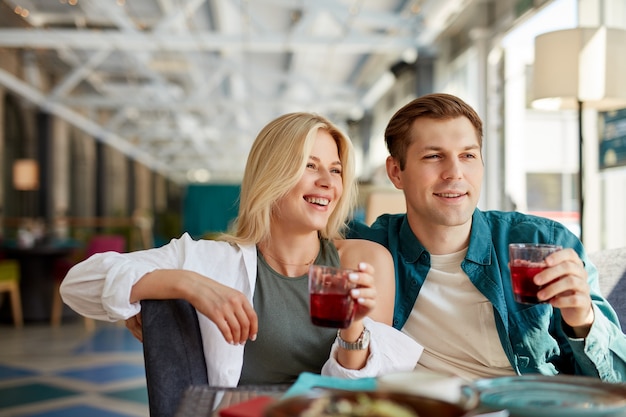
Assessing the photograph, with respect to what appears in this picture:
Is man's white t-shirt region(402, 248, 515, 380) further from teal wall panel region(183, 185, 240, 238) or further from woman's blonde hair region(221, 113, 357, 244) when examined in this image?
teal wall panel region(183, 185, 240, 238)

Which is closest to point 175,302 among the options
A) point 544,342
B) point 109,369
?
point 544,342

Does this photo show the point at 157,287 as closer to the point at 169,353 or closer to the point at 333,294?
the point at 169,353

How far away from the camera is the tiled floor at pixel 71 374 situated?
3.91 metres

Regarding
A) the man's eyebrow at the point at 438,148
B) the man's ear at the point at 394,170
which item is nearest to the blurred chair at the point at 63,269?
the man's ear at the point at 394,170

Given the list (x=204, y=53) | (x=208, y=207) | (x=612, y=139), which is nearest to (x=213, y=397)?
(x=612, y=139)

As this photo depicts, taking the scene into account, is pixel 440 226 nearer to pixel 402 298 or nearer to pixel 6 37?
pixel 402 298

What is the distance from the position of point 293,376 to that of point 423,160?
659 mm

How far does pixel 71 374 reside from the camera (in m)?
4.85

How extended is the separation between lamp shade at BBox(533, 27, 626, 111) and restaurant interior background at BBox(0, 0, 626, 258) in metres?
0.04

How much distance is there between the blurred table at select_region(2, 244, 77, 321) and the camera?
7793 millimetres

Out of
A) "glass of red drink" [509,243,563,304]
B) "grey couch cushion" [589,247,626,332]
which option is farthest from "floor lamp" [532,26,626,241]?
"glass of red drink" [509,243,563,304]

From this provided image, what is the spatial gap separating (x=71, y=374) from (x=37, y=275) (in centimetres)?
347

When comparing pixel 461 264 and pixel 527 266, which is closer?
pixel 527 266

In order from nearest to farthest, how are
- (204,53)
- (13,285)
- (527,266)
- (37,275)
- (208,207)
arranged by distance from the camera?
(527,266)
(13,285)
(37,275)
(208,207)
(204,53)
